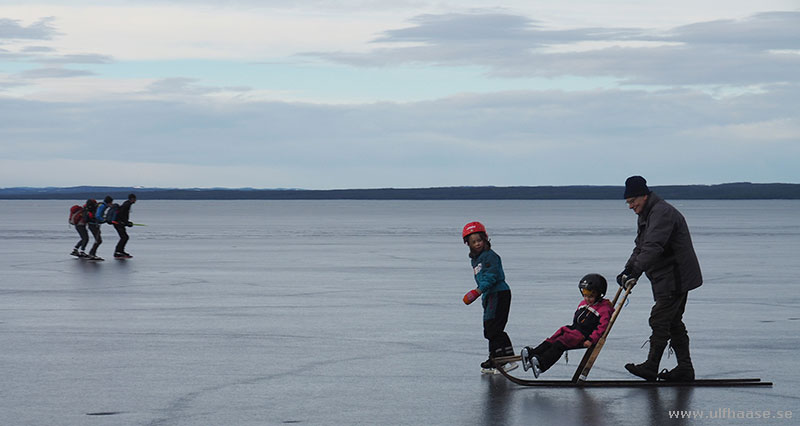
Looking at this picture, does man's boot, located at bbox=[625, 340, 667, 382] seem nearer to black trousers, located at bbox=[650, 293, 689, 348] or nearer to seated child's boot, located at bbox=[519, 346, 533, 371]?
black trousers, located at bbox=[650, 293, 689, 348]

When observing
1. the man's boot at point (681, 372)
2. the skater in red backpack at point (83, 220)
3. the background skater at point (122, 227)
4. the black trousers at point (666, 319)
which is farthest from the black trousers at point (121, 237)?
the man's boot at point (681, 372)

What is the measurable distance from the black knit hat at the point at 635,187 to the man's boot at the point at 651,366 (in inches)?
46.1

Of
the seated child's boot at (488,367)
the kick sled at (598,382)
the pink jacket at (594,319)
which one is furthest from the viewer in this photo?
the seated child's boot at (488,367)

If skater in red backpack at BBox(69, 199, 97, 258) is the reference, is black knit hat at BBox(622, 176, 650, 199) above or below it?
above

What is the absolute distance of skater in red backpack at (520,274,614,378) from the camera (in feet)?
27.5

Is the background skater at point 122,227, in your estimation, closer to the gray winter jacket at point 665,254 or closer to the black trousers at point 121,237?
the black trousers at point 121,237

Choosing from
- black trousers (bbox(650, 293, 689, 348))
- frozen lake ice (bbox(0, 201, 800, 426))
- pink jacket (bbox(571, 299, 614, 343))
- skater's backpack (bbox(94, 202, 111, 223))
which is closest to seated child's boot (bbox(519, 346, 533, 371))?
frozen lake ice (bbox(0, 201, 800, 426))

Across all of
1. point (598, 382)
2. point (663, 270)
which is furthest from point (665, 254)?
point (598, 382)

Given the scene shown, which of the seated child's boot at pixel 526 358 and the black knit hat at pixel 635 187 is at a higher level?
the black knit hat at pixel 635 187

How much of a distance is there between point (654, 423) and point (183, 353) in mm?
4582

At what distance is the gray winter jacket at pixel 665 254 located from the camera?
27.6ft

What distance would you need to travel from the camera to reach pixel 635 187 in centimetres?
870

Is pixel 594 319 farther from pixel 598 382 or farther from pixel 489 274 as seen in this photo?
pixel 489 274

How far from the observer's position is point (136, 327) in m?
11.8
